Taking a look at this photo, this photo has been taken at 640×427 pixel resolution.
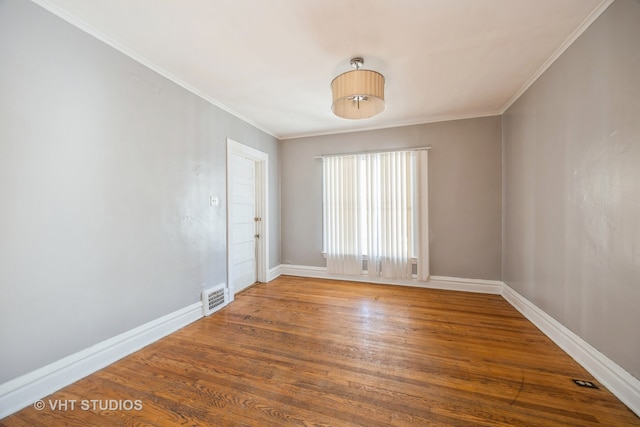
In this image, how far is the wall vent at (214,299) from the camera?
282 centimetres

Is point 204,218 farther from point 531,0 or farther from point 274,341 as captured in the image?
point 531,0

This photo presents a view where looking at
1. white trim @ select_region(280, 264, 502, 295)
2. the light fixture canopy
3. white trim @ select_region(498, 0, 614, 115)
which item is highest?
white trim @ select_region(498, 0, 614, 115)

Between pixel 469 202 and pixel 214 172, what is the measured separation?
11.9ft

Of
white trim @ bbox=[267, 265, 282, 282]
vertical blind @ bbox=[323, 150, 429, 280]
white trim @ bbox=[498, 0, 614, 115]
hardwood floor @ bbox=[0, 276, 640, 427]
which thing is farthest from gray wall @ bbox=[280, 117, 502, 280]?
white trim @ bbox=[267, 265, 282, 282]

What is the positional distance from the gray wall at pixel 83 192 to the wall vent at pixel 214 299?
0.17 metres

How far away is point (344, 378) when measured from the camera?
1.75 m

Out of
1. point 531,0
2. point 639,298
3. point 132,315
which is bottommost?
point 132,315

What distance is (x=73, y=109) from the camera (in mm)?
1756

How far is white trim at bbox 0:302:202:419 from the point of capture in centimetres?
147

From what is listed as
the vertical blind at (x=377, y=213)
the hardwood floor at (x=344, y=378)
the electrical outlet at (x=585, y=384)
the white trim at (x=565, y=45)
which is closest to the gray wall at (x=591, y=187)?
the white trim at (x=565, y=45)

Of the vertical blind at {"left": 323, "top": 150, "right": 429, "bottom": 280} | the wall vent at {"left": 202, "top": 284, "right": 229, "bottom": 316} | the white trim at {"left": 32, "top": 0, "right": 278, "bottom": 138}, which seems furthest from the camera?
the vertical blind at {"left": 323, "top": 150, "right": 429, "bottom": 280}

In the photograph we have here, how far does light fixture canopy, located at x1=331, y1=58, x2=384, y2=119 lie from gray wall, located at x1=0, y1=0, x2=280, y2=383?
172 centimetres

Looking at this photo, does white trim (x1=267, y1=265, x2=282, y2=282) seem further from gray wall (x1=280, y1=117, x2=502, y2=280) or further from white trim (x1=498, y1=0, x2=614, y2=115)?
white trim (x1=498, y1=0, x2=614, y2=115)

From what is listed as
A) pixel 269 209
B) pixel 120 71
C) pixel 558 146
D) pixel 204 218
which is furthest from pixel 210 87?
pixel 558 146
